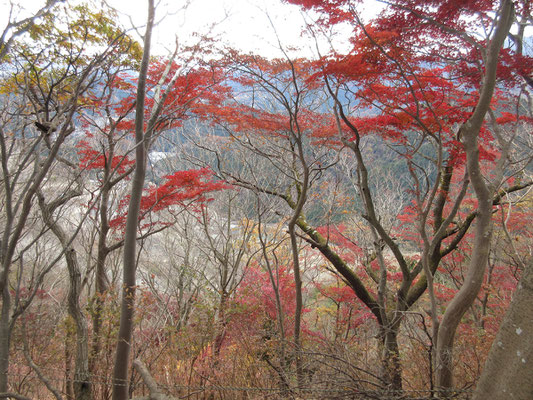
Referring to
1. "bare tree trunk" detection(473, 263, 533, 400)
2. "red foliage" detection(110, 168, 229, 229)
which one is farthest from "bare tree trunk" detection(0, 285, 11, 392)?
"bare tree trunk" detection(473, 263, 533, 400)

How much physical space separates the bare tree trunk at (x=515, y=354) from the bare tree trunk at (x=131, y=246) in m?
3.01

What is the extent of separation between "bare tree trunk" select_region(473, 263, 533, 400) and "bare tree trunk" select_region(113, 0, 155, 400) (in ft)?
9.89

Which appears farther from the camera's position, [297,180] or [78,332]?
[297,180]

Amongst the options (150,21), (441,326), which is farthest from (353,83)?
(441,326)

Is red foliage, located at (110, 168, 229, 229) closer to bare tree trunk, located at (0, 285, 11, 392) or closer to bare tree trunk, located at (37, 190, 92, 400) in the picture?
bare tree trunk, located at (37, 190, 92, 400)

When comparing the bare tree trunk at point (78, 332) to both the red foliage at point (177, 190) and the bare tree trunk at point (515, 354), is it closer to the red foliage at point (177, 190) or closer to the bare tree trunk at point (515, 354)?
the red foliage at point (177, 190)

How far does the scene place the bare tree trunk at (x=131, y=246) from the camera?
3.18m

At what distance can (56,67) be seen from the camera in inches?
141

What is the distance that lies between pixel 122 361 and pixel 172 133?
27.2ft

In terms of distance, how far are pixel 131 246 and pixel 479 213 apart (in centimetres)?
321

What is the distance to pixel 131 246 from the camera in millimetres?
3369

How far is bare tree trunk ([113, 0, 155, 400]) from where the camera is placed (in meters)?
3.18

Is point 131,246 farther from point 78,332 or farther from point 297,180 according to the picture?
point 297,180

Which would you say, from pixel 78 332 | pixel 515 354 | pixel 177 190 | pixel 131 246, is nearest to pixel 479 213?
pixel 515 354
